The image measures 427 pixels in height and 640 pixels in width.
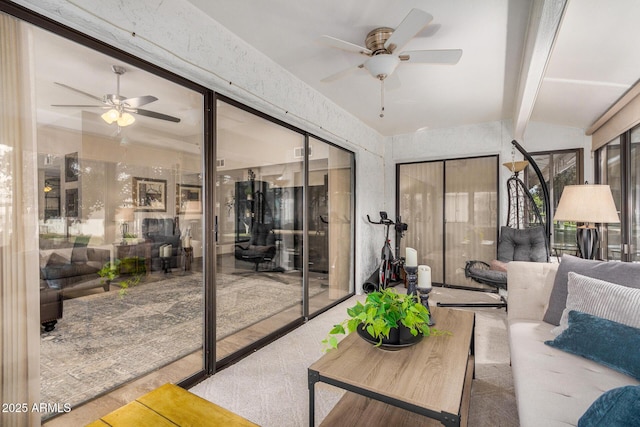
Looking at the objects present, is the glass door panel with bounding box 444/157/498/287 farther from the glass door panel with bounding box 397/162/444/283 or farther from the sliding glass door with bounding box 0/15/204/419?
the sliding glass door with bounding box 0/15/204/419

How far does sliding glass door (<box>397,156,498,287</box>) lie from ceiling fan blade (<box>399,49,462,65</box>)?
3.12m

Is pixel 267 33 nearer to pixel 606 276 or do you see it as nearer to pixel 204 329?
pixel 204 329

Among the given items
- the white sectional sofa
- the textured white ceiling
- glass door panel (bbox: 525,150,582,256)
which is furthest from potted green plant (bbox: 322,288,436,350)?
glass door panel (bbox: 525,150,582,256)

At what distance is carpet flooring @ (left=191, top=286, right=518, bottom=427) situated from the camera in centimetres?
186

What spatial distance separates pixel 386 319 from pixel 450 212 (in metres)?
4.01

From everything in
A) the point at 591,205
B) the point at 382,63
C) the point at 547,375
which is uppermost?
the point at 382,63

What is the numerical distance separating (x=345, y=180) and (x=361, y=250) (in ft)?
3.63

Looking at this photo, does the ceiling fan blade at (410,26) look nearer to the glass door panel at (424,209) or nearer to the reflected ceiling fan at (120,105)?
the reflected ceiling fan at (120,105)

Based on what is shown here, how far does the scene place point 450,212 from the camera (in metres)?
5.14

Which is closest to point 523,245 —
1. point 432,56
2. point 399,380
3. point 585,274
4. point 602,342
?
point 585,274

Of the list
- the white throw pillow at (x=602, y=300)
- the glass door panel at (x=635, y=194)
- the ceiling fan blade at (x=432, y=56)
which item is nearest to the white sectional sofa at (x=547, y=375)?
the white throw pillow at (x=602, y=300)

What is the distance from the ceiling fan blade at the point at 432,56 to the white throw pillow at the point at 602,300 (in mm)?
1648

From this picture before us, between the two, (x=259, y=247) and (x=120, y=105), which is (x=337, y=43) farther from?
(x=259, y=247)

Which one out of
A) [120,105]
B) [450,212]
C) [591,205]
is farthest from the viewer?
[450,212]
